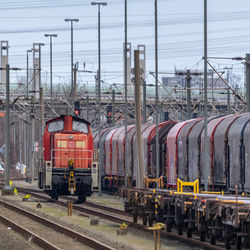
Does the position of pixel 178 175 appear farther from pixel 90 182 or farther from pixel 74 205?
pixel 74 205

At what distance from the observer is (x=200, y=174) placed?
3306 centimetres

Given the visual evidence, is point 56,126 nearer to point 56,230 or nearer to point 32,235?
point 56,230

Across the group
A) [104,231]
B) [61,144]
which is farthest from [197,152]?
[61,144]

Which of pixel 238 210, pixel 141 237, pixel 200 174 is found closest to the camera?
pixel 238 210

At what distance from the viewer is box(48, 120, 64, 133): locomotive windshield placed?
39750 millimetres

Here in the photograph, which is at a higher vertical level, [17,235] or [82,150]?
[82,150]

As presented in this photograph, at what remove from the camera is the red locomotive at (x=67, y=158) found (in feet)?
127

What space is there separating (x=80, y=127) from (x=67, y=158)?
1779 millimetres

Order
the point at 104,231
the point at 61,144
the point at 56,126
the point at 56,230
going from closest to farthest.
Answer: the point at 104,231 → the point at 56,230 → the point at 56,126 → the point at 61,144

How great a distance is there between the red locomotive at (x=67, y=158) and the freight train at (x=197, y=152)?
396 cm

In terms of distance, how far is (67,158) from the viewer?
39.8m

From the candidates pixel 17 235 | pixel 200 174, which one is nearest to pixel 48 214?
pixel 200 174

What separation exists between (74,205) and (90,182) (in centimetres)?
352

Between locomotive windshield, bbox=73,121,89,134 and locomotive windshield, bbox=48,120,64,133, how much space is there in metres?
0.72
